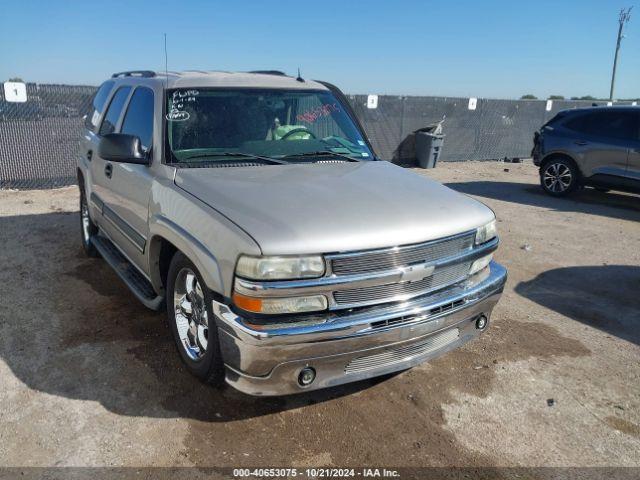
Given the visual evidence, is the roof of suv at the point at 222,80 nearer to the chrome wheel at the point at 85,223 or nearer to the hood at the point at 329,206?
the hood at the point at 329,206

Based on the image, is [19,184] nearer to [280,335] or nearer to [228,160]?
[228,160]

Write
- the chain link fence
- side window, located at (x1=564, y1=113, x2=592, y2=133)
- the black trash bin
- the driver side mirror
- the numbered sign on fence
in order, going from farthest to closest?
the black trash bin → side window, located at (x1=564, y1=113, x2=592, y2=133) → the chain link fence → the numbered sign on fence → the driver side mirror

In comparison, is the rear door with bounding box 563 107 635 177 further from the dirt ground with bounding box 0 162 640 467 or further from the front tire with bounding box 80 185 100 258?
the front tire with bounding box 80 185 100 258

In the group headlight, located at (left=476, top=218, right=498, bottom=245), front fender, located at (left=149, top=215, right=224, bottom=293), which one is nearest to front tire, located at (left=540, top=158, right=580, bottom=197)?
headlight, located at (left=476, top=218, right=498, bottom=245)

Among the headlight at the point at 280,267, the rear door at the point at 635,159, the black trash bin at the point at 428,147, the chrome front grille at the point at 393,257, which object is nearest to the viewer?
the headlight at the point at 280,267

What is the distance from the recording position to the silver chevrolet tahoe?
8.41 ft

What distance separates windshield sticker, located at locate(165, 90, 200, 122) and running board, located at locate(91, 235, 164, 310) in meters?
1.28

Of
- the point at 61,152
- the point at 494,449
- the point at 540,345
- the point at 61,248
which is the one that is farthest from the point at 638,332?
the point at 61,152

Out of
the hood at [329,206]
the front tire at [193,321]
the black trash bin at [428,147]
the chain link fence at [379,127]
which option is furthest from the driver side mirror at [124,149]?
the black trash bin at [428,147]

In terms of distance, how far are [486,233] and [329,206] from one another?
1.10 m

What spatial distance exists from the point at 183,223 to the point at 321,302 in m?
1.03

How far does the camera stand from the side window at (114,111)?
4590 millimetres

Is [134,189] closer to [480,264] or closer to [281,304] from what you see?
[281,304]

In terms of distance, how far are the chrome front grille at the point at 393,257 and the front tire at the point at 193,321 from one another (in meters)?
0.77
